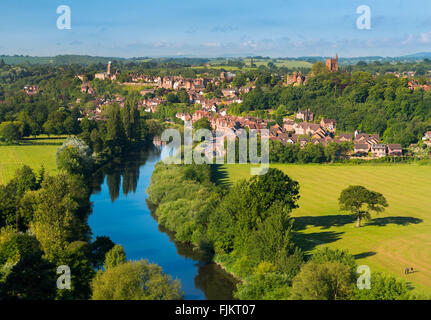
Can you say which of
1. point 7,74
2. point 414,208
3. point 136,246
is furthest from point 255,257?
point 7,74

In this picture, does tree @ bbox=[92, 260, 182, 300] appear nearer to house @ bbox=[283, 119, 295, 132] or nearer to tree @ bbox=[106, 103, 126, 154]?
tree @ bbox=[106, 103, 126, 154]

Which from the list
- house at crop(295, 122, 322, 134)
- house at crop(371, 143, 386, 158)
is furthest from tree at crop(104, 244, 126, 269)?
house at crop(295, 122, 322, 134)

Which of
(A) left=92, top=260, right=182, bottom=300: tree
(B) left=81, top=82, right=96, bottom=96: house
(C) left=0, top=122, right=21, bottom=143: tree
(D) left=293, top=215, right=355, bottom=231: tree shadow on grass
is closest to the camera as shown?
(A) left=92, top=260, right=182, bottom=300: tree

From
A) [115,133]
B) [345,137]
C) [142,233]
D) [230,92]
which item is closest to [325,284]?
[142,233]

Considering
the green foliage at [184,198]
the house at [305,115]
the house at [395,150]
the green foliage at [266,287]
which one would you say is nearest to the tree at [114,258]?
the green foliage at [266,287]

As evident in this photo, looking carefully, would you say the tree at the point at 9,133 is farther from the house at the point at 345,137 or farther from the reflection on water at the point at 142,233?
the house at the point at 345,137
